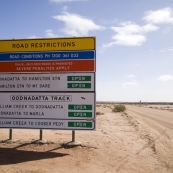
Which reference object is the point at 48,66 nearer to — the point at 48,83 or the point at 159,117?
the point at 48,83

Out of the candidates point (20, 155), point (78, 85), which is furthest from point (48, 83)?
point (20, 155)

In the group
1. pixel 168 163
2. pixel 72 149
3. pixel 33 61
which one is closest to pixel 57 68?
pixel 33 61

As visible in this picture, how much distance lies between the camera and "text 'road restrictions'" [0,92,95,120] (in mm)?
9680

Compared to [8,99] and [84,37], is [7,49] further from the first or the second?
[84,37]

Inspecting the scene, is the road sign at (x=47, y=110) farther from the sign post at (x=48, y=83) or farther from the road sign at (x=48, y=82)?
the road sign at (x=48, y=82)

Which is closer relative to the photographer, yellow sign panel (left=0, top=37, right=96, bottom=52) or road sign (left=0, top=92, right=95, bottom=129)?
road sign (left=0, top=92, right=95, bottom=129)

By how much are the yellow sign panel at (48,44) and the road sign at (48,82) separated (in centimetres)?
107

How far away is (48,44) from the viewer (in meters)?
10.2

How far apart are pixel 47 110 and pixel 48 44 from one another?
2.72 meters

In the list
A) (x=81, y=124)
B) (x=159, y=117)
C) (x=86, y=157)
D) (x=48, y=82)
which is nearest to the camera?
(x=86, y=157)

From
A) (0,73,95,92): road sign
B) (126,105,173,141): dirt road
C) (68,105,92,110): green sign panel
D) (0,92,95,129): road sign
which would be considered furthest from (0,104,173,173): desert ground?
(126,105,173,141): dirt road

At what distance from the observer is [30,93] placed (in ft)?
33.3

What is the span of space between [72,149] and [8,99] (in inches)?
134

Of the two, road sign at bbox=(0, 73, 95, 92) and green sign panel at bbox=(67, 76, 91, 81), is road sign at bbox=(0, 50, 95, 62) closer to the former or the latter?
road sign at bbox=(0, 73, 95, 92)
